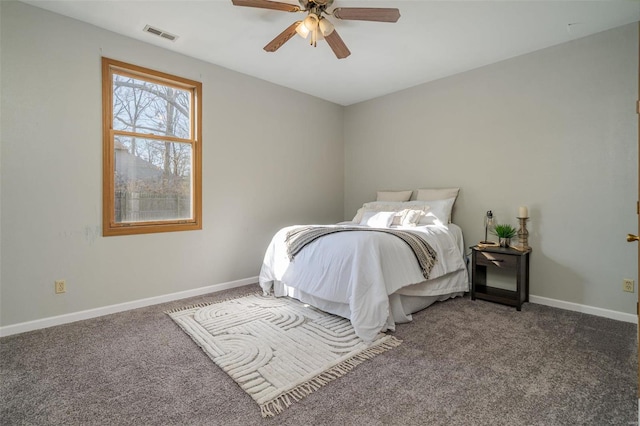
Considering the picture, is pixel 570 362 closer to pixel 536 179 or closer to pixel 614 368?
pixel 614 368

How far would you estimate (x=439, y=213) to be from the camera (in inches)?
142

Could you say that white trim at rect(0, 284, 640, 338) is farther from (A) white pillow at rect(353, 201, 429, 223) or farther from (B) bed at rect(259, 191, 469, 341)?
(A) white pillow at rect(353, 201, 429, 223)

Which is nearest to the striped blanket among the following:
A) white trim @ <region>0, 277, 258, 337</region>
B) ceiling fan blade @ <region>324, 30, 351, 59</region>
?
white trim @ <region>0, 277, 258, 337</region>

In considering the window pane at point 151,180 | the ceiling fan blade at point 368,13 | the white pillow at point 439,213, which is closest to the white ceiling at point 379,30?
A: the ceiling fan blade at point 368,13

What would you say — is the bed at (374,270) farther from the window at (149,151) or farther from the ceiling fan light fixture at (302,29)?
the ceiling fan light fixture at (302,29)

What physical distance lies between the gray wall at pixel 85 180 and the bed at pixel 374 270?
2.73 ft

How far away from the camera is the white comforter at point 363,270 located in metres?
2.32

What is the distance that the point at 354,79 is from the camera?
4.00 meters

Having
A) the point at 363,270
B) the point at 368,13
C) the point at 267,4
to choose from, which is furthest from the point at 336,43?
the point at 363,270

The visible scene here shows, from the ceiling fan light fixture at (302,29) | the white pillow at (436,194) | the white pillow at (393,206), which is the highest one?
the ceiling fan light fixture at (302,29)

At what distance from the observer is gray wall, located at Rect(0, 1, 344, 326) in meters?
2.47

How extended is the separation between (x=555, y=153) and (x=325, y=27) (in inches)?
100

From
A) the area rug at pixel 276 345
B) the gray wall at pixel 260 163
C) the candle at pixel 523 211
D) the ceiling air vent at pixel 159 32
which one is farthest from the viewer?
the candle at pixel 523 211

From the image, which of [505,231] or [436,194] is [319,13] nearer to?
[436,194]
